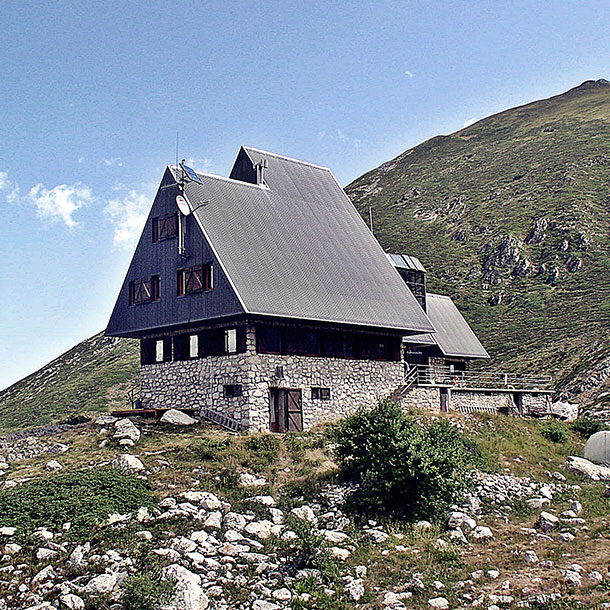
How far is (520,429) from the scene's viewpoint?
47.5m

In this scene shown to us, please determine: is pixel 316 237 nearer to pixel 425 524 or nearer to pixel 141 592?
pixel 425 524

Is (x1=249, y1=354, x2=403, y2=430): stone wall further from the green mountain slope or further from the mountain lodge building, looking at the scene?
the green mountain slope

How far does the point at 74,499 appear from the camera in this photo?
2752cm

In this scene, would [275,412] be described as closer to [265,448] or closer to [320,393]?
[320,393]

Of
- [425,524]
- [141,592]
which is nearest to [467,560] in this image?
[425,524]

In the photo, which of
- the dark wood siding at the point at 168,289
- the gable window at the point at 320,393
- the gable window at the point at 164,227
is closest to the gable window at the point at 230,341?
the dark wood siding at the point at 168,289

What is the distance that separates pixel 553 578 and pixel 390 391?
2450 cm

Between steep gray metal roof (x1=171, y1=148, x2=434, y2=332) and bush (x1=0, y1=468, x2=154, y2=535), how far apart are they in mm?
12146

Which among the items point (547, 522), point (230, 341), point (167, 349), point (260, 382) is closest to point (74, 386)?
point (167, 349)

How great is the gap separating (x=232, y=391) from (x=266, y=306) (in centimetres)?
491

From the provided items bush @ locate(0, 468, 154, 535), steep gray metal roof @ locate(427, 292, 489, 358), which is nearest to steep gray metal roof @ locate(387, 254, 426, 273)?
steep gray metal roof @ locate(427, 292, 489, 358)

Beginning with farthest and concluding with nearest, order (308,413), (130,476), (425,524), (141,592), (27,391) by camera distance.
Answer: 1. (27,391)
2. (308,413)
3. (130,476)
4. (425,524)
5. (141,592)

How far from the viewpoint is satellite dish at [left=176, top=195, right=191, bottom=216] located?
42.5m

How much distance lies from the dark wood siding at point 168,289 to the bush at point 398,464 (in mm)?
9625
